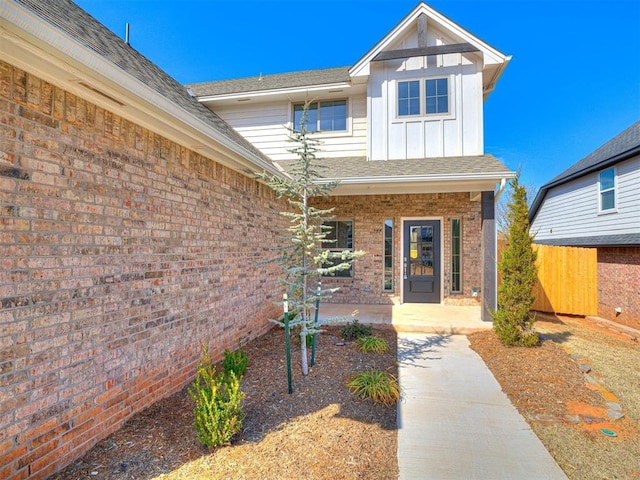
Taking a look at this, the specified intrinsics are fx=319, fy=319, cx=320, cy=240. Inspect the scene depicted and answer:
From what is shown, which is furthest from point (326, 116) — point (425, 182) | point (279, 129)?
point (425, 182)

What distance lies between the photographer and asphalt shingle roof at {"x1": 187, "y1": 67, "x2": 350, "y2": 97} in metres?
8.14

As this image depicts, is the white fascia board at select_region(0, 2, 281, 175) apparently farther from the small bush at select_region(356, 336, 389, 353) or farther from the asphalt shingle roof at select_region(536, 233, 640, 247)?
the asphalt shingle roof at select_region(536, 233, 640, 247)

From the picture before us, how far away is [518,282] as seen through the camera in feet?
17.3

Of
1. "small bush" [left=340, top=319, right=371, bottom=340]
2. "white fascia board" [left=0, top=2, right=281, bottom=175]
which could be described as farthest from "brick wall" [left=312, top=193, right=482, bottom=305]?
"white fascia board" [left=0, top=2, right=281, bottom=175]

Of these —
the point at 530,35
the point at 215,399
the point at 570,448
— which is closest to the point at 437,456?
the point at 570,448

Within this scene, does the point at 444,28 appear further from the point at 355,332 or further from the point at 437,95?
the point at 355,332

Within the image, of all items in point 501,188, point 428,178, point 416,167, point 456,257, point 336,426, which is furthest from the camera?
point 456,257

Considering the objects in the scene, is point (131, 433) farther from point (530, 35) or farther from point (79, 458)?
point (530, 35)

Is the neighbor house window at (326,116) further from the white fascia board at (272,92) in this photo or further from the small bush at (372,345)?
the small bush at (372,345)

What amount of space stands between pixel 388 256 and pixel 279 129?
4423 millimetres

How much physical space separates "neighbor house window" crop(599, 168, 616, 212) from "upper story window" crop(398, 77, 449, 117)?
5.69m

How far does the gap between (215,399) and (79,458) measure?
103cm

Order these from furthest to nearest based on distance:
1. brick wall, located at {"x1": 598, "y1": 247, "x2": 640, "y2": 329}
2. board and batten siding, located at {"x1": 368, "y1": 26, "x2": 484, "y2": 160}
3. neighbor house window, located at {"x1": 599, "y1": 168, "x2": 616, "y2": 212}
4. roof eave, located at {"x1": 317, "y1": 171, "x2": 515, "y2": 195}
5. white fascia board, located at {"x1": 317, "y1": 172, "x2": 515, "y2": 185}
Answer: neighbor house window, located at {"x1": 599, "y1": 168, "x2": 616, "y2": 212}
brick wall, located at {"x1": 598, "y1": 247, "x2": 640, "y2": 329}
board and batten siding, located at {"x1": 368, "y1": 26, "x2": 484, "y2": 160}
roof eave, located at {"x1": 317, "y1": 171, "x2": 515, "y2": 195}
white fascia board, located at {"x1": 317, "y1": 172, "x2": 515, "y2": 185}

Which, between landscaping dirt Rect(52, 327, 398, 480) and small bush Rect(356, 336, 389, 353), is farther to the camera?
small bush Rect(356, 336, 389, 353)
